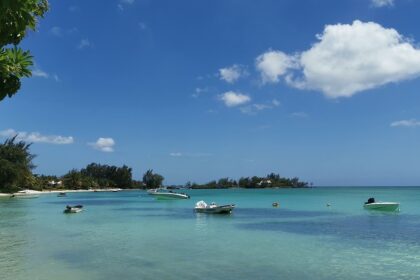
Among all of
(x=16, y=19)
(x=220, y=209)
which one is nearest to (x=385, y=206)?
(x=220, y=209)

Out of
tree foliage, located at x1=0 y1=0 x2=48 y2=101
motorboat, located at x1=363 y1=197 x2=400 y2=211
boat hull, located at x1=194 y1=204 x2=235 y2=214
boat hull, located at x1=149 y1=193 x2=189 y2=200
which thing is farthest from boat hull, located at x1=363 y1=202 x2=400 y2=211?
tree foliage, located at x1=0 y1=0 x2=48 y2=101

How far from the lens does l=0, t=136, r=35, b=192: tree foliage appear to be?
86713 mm

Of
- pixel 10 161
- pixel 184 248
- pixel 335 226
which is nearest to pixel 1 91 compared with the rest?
pixel 184 248

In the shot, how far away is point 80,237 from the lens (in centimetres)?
2350

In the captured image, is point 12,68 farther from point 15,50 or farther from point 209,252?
point 209,252

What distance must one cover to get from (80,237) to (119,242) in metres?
3.00

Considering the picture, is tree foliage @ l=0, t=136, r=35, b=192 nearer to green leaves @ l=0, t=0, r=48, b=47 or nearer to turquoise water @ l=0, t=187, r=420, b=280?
turquoise water @ l=0, t=187, r=420, b=280

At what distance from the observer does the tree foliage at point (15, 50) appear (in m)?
4.11

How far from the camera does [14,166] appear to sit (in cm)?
8875

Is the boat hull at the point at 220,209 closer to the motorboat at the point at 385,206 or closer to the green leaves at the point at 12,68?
the motorboat at the point at 385,206

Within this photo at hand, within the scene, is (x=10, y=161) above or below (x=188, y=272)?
above

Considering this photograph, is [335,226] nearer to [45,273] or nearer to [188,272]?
[188,272]

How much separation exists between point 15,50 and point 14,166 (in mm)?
91709

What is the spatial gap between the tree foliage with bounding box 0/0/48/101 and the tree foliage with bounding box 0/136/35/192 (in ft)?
289
